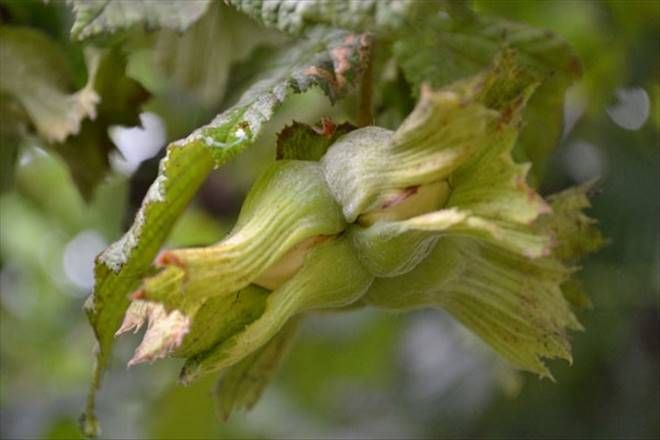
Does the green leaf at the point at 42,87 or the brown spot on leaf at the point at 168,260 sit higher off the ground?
the brown spot on leaf at the point at 168,260

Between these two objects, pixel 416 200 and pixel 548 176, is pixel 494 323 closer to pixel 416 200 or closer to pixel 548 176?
pixel 416 200

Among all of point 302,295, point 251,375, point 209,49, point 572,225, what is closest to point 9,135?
point 209,49

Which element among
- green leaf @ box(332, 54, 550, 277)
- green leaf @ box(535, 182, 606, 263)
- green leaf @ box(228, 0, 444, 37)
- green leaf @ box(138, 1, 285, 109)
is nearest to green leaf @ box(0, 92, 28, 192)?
green leaf @ box(138, 1, 285, 109)

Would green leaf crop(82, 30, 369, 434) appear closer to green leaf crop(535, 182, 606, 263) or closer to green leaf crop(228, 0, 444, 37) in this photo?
green leaf crop(228, 0, 444, 37)

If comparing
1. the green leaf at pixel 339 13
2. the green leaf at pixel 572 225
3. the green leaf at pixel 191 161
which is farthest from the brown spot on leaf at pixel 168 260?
the green leaf at pixel 572 225

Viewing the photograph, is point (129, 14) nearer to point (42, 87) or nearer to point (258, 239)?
point (42, 87)

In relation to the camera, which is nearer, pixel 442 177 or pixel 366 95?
pixel 442 177

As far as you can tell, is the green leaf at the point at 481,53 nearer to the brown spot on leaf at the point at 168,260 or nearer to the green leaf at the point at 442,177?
the green leaf at the point at 442,177
